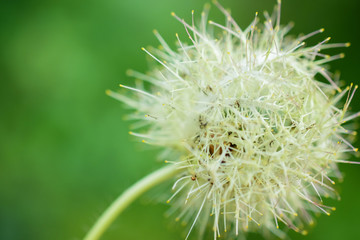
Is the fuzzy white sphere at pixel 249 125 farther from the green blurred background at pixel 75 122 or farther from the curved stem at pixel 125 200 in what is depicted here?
the green blurred background at pixel 75 122

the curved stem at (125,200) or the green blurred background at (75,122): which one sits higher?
the green blurred background at (75,122)

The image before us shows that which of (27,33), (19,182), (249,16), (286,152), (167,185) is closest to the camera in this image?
(286,152)

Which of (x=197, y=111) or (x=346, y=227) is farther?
(x=346, y=227)

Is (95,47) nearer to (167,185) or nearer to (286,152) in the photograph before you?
(167,185)

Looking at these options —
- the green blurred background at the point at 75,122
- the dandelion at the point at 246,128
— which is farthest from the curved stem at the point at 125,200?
the green blurred background at the point at 75,122

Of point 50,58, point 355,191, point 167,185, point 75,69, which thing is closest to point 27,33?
point 50,58

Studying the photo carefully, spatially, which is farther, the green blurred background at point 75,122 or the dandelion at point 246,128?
the green blurred background at point 75,122

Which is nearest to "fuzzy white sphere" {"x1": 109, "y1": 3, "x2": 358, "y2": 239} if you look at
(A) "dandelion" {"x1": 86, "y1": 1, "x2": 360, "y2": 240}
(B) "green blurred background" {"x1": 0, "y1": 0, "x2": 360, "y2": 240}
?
(A) "dandelion" {"x1": 86, "y1": 1, "x2": 360, "y2": 240}

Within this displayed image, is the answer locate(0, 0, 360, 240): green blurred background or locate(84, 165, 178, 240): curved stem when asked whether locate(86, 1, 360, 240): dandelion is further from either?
locate(0, 0, 360, 240): green blurred background
